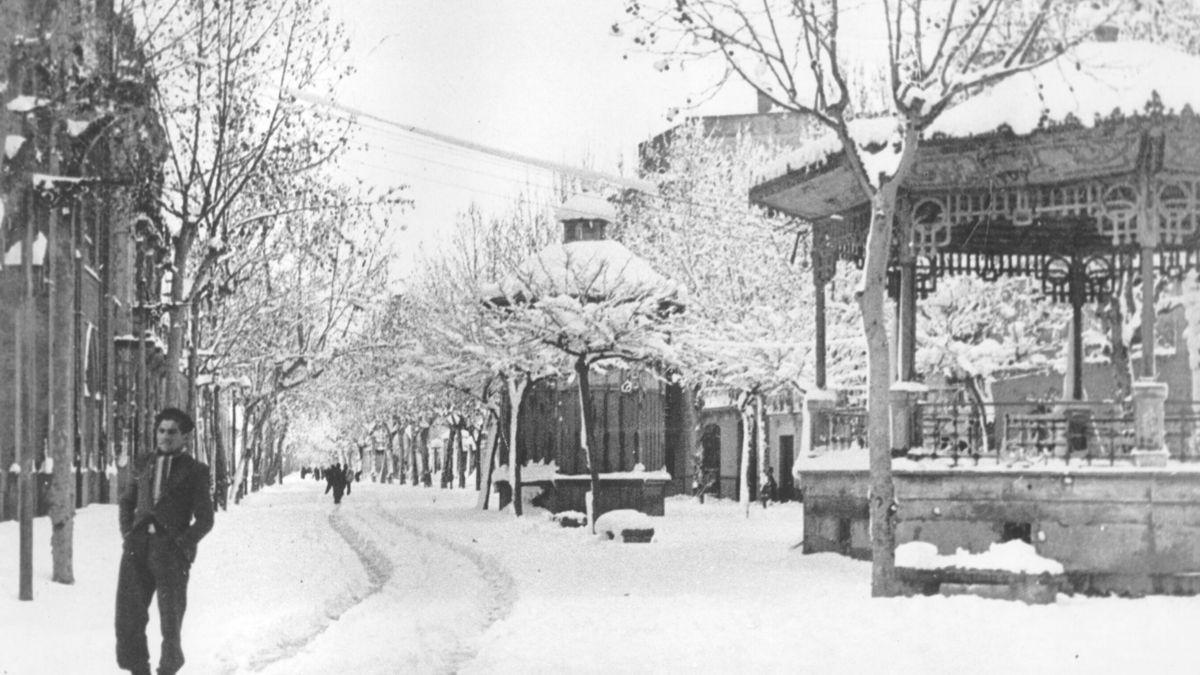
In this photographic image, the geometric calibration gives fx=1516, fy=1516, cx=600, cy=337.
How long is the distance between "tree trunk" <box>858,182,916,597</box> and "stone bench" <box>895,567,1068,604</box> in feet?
1.98

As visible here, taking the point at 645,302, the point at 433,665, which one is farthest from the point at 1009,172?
the point at 645,302

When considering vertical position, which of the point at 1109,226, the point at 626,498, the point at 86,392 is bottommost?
the point at 626,498

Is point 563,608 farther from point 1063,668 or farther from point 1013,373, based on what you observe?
point 1013,373

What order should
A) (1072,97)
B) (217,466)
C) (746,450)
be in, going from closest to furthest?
(1072,97)
(746,450)
(217,466)

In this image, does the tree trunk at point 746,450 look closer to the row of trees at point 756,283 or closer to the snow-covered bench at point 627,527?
the row of trees at point 756,283

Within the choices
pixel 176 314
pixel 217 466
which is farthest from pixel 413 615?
pixel 217 466

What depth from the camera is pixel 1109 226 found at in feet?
66.9

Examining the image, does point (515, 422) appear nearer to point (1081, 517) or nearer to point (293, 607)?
point (1081, 517)

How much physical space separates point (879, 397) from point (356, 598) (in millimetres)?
6071

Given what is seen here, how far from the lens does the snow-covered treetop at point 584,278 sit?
3472 cm

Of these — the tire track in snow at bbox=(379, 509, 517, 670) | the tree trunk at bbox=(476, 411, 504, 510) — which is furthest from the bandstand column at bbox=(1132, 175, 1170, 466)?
the tree trunk at bbox=(476, 411, 504, 510)

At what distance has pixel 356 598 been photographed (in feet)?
54.5

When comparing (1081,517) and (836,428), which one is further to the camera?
(836,428)

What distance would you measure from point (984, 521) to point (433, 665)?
27.1 feet
